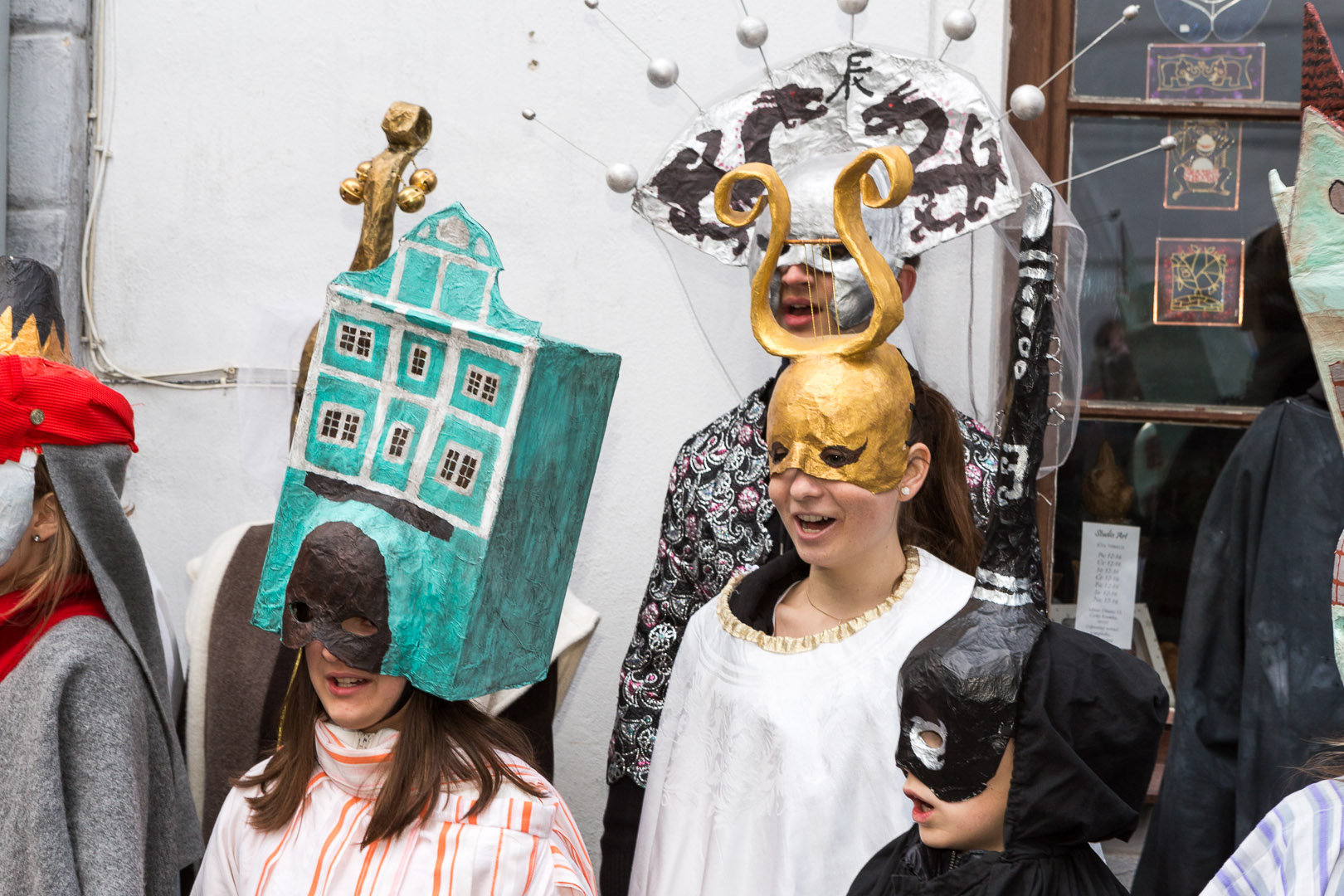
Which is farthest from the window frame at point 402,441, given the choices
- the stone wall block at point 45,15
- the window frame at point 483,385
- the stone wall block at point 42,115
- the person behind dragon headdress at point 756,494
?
the stone wall block at point 45,15

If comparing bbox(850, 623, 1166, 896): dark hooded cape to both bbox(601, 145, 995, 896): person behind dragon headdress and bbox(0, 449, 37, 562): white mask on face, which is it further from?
bbox(0, 449, 37, 562): white mask on face

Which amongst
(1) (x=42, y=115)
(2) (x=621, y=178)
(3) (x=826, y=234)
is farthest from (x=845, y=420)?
(1) (x=42, y=115)

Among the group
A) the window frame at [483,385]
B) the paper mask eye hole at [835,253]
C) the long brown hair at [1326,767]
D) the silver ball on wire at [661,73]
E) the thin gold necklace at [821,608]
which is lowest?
the long brown hair at [1326,767]

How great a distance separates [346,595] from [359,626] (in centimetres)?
6

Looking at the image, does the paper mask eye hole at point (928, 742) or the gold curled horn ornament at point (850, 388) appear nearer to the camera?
the paper mask eye hole at point (928, 742)

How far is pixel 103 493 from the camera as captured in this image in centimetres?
244

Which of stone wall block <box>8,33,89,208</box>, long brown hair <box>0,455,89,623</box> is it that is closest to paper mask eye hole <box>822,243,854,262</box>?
long brown hair <box>0,455,89,623</box>

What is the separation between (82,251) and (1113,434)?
2.61 metres

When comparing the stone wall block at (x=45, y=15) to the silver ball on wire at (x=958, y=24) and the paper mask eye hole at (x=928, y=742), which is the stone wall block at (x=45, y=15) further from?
the paper mask eye hole at (x=928, y=742)

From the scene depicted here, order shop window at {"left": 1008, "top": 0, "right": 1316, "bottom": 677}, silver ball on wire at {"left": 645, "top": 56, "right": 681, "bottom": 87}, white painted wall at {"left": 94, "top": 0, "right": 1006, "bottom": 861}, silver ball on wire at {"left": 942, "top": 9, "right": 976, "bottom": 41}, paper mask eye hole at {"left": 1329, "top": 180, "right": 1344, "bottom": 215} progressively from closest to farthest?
paper mask eye hole at {"left": 1329, "top": 180, "right": 1344, "bottom": 215}, silver ball on wire at {"left": 942, "top": 9, "right": 976, "bottom": 41}, silver ball on wire at {"left": 645, "top": 56, "right": 681, "bottom": 87}, shop window at {"left": 1008, "top": 0, "right": 1316, "bottom": 677}, white painted wall at {"left": 94, "top": 0, "right": 1006, "bottom": 861}

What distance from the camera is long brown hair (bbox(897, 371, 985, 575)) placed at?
241cm

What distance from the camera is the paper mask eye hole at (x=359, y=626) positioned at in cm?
206

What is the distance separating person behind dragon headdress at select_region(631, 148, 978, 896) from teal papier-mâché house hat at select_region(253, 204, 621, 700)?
0.31 metres

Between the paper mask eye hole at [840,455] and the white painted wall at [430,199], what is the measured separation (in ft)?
4.65
